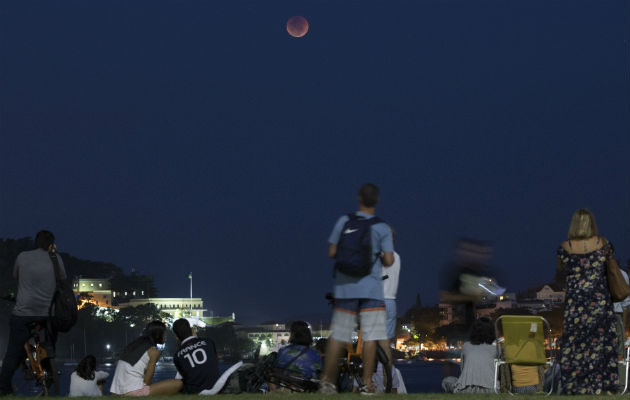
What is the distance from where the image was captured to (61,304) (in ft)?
34.6

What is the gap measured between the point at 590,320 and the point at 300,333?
3071 millimetres

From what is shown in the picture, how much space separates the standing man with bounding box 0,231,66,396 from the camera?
1040 cm

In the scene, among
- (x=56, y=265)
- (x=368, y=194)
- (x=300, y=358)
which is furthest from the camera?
(x=56, y=265)

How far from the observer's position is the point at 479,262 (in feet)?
41.7

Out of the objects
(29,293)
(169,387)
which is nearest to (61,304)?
(29,293)

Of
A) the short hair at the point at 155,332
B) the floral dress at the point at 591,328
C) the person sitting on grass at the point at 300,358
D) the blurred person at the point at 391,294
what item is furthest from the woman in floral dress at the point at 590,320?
the short hair at the point at 155,332

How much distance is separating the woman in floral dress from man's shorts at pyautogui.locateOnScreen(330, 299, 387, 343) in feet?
6.70

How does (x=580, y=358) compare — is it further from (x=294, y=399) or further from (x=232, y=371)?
(x=232, y=371)

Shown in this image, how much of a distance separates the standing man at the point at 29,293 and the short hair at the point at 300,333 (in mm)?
2675

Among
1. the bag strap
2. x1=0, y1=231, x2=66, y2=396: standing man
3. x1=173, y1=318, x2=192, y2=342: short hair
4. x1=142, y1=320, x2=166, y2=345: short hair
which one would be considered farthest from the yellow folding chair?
x1=0, y1=231, x2=66, y2=396: standing man

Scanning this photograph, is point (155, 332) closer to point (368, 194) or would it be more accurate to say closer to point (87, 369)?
point (87, 369)

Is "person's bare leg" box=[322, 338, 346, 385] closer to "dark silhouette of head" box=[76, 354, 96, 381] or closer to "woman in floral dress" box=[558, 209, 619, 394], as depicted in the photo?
"woman in floral dress" box=[558, 209, 619, 394]

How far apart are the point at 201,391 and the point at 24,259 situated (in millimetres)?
2427

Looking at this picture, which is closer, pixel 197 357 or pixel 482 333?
pixel 197 357
